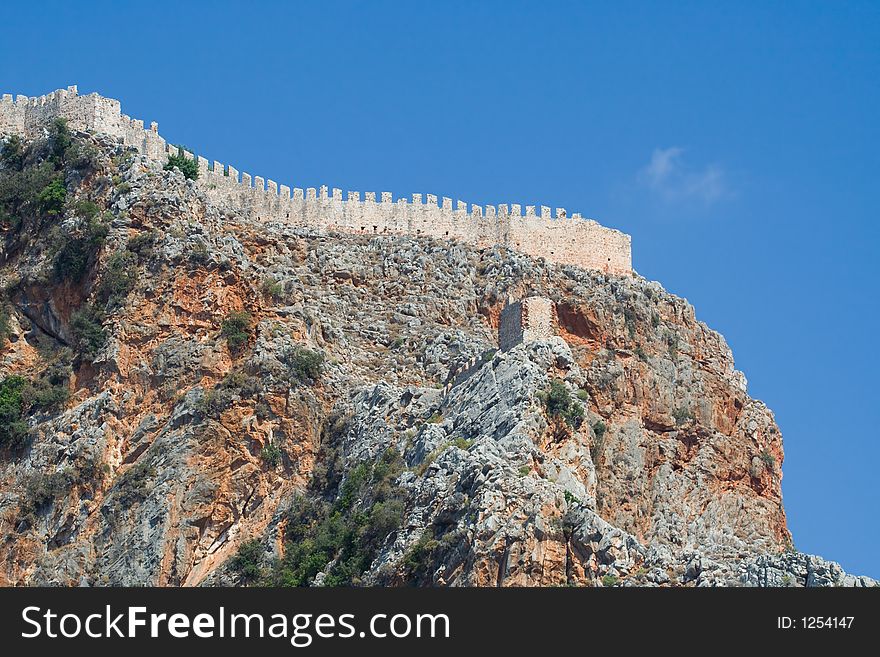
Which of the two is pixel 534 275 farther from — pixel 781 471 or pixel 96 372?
pixel 96 372

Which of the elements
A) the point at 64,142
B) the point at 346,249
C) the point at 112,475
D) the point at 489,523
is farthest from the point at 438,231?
the point at 489,523

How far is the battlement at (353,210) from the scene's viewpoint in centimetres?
7319

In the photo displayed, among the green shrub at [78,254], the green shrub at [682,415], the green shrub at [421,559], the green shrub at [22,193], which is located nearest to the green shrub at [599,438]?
the green shrub at [682,415]

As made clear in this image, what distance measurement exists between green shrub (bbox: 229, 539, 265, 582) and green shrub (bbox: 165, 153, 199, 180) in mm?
16408

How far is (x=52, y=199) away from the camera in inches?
2753

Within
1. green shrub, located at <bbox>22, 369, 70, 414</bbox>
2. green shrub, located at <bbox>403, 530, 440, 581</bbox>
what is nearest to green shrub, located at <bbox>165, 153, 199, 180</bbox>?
green shrub, located at <bbox>22, 369, 70, 414</bbox>

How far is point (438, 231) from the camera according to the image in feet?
250

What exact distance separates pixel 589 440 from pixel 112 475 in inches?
550

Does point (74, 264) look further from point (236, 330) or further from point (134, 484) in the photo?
point (134, 484)

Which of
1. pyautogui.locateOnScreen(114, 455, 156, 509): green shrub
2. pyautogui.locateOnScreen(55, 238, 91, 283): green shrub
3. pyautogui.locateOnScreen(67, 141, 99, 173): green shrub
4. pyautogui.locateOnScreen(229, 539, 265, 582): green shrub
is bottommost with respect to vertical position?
pyautogui.locateOnScreen(229, 539, 265, 582): green shrub

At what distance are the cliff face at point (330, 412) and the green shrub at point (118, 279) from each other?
0.09 m

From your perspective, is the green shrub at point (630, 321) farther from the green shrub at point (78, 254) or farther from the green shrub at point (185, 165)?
the green shrub at point (78, 254)

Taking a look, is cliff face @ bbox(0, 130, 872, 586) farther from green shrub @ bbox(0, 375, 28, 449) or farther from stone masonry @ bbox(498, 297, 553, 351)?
stone masonry @ bbox(498, 297, 553, 351)

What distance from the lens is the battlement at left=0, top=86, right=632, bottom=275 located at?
73188 millimetres
